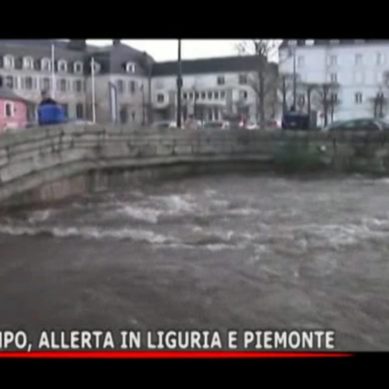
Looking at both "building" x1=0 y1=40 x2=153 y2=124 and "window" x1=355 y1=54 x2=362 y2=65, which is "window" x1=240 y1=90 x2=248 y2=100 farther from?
"window" x1=355 y1=54 x2=362 y2=65

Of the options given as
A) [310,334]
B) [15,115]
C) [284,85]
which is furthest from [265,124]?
[310,334]

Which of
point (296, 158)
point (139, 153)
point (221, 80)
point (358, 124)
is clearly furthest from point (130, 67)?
point (139, 153)

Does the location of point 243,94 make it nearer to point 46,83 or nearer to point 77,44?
point 46,83

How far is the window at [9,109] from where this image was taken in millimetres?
2777

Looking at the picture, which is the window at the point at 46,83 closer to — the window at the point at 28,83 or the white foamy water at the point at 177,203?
the window at the point at 28,83

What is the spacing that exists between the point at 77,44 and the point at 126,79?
1088 millimetres

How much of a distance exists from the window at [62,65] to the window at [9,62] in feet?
0.59

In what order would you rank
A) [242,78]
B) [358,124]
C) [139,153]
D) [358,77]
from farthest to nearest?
[139,153], [358,124], [242,78], [358,77]

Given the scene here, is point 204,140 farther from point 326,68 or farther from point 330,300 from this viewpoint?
point 330,300

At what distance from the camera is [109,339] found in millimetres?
1639

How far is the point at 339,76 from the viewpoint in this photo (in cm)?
282

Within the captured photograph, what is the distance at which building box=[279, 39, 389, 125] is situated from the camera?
2070 mm

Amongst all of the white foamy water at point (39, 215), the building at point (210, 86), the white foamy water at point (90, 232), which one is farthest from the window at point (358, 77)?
the white foamy water at point (39, 215)

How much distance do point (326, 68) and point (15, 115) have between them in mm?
1563
